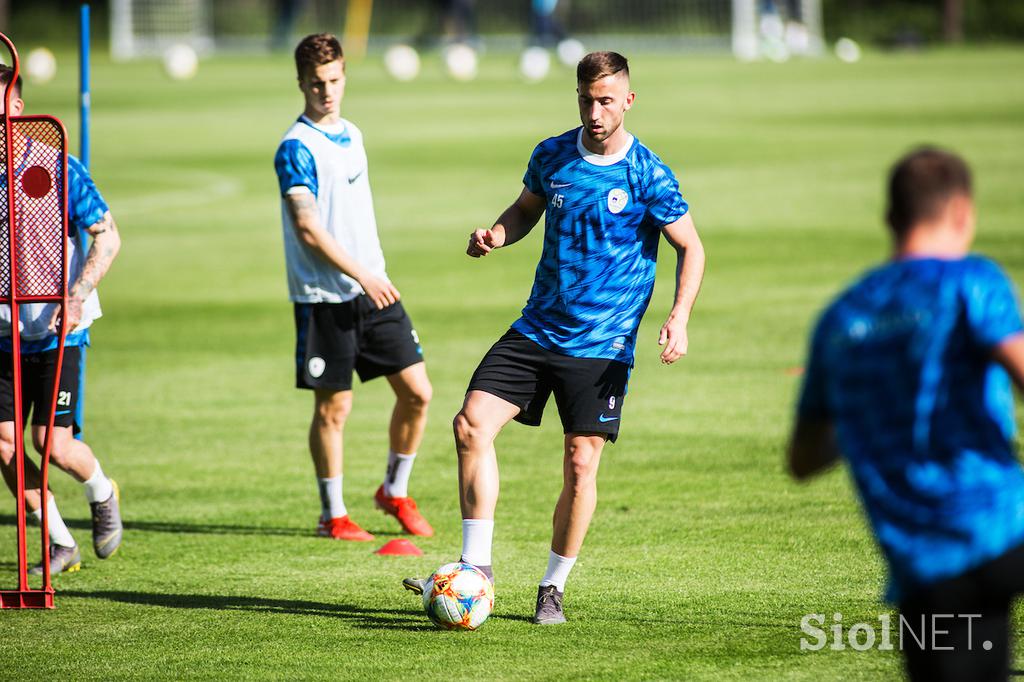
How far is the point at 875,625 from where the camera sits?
6.15 meters

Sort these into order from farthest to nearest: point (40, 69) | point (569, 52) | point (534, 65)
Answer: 1. point (569, 52)
2. point (40, 69)
3. point (534, 65)

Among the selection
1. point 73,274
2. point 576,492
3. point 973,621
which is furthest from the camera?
point 73,274

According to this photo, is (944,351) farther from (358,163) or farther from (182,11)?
(182,11)

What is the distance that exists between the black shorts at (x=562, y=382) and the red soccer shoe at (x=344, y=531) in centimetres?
184

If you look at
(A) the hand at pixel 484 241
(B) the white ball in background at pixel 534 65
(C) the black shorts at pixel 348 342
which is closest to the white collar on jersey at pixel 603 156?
(A) the hand at pixel 484 241

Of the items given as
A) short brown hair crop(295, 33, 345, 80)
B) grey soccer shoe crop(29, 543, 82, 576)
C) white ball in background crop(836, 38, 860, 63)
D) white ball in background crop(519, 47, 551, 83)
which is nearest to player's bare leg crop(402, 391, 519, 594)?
grey soccer shoe crop(29, 543, 82, 576)

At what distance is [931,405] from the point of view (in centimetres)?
373

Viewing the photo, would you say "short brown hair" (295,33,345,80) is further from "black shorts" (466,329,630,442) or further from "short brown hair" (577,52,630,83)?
"black shorts" (466,329,630,442)

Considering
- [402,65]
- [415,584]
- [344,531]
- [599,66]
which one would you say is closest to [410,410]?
[344,531]

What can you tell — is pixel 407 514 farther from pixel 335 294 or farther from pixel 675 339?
pixel 675 339

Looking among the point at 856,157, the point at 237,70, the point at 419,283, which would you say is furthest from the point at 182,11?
the point at 419,283

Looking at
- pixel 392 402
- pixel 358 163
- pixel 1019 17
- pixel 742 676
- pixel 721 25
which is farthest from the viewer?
pixel 1019 17

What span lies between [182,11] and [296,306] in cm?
4768

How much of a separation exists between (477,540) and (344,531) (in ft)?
5.76
